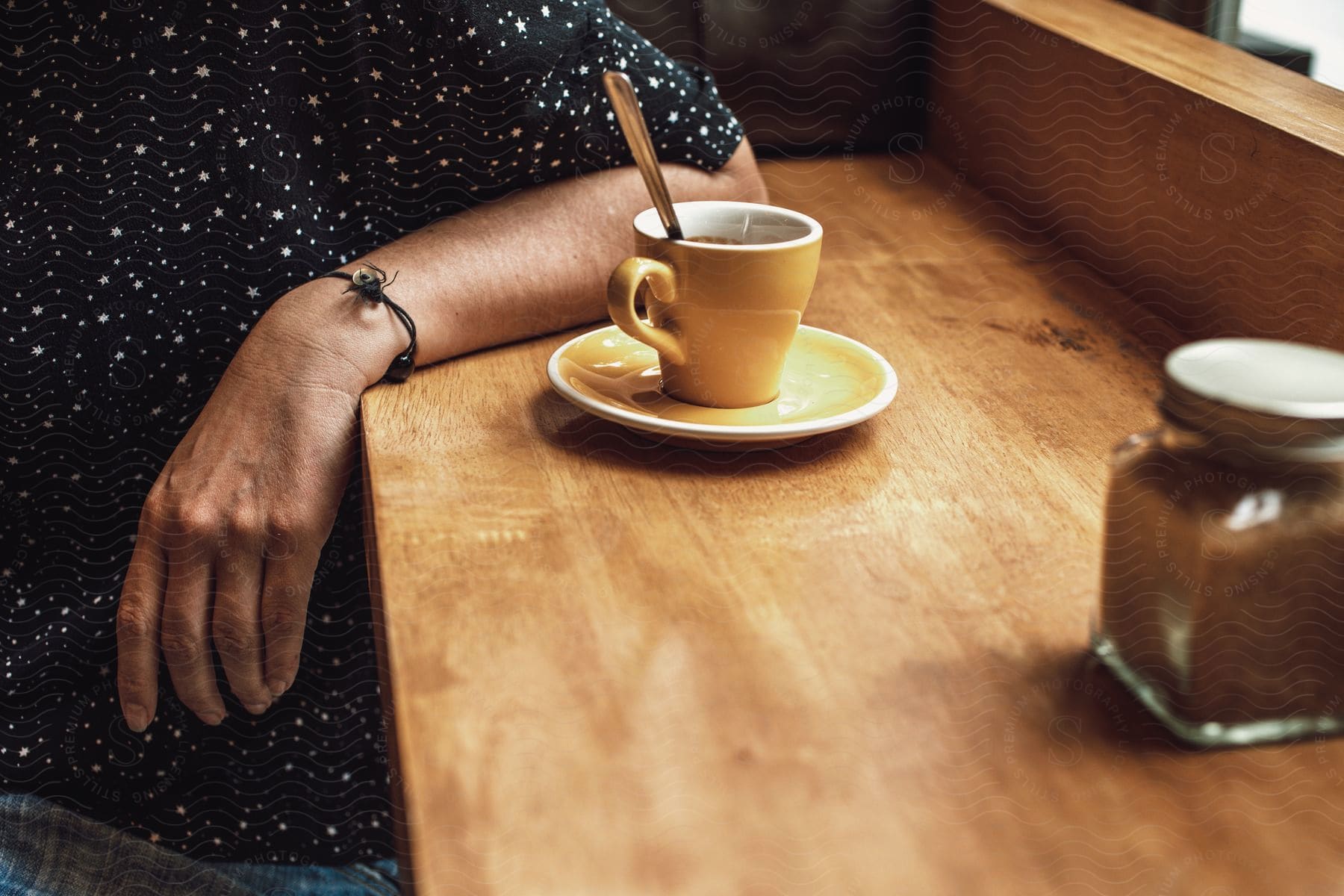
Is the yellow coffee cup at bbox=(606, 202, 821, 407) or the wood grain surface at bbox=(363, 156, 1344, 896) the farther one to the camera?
the yellow coffee cup at bbox=(606, 202, 821, 407)

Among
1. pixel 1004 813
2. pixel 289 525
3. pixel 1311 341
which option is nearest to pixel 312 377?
pixel 289 525

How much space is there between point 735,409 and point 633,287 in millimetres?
91

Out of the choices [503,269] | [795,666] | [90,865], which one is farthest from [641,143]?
[90,865]

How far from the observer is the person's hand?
0.62m

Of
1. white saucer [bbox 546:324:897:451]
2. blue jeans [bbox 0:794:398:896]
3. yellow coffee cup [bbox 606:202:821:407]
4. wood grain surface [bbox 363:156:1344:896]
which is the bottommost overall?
blue jeans [bbox 0:794:398:896]

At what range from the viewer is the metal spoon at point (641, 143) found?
553 mm

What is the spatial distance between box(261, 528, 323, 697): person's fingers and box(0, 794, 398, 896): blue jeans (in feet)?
0.64

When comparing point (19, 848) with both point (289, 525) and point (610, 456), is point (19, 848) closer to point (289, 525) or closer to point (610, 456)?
point (289, 525)

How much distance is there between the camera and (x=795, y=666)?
422mm

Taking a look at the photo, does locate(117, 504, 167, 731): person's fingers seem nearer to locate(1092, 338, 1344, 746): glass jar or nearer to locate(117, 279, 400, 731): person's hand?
locate(117, 279, 400, 731): person's hand

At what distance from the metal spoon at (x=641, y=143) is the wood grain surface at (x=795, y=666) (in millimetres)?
120

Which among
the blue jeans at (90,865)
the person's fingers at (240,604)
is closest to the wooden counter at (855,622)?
the person's fingers at (240,604)

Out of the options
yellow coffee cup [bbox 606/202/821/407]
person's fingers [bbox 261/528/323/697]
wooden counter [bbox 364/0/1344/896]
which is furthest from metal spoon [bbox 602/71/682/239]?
person's fingers [bbox 261/528/323/697]

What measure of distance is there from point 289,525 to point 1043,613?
0.41m
